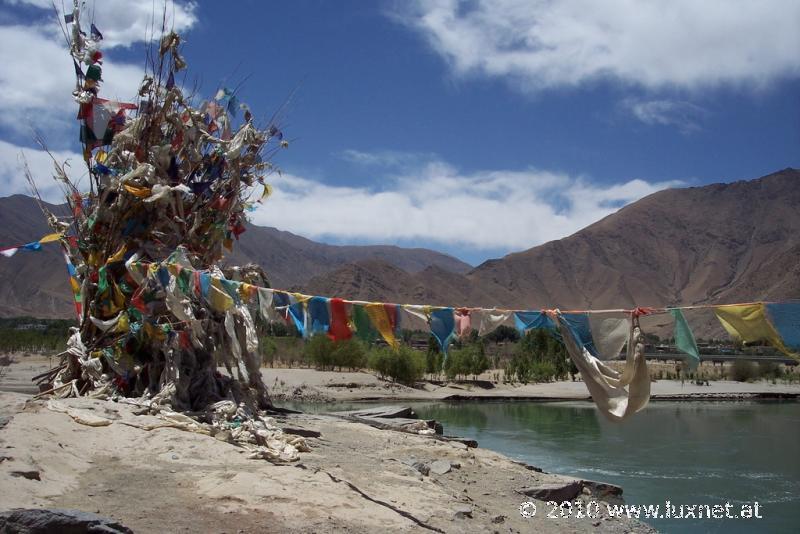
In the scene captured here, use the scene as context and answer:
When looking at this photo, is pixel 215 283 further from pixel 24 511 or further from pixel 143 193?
pixel 24 511

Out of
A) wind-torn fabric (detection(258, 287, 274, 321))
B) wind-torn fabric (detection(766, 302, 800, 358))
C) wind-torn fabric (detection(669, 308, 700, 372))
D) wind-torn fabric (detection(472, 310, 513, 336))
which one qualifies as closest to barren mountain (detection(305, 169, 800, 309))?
wind-torn fabric (detection(258, 287, 274, 321))

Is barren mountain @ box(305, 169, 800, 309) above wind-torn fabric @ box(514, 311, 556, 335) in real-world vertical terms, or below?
above

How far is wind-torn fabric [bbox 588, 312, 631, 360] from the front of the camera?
7344mm

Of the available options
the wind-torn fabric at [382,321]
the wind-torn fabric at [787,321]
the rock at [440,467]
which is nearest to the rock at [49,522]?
the wind-torn fabric at [382,321]

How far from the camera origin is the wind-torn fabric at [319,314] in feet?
28.7

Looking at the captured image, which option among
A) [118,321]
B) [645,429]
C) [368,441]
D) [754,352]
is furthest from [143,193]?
[754,352]

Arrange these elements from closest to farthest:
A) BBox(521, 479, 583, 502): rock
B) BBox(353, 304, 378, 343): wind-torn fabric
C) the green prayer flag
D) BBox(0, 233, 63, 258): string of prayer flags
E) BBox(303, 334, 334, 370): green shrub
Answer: BBox(353, 304, 378, 343): wind-torn fabric, BBox(521, 479, 583, 502): rock, the green prayer flag, BBox(0, 233, 63, 258): string of prayer flags, BBox(303, 334, 334, 370): green shrub

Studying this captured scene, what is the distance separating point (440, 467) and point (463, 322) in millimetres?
3638

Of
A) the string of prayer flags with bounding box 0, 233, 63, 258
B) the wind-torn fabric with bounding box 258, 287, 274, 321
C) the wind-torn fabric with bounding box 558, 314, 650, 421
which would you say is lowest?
the wind-torn fabric with bounding box 558, 314, 650, 421

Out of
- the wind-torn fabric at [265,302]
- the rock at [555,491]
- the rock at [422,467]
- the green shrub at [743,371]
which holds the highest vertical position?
the wind-torn fabric at [265,302]

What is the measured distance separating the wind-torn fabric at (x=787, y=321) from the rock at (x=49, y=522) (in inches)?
241

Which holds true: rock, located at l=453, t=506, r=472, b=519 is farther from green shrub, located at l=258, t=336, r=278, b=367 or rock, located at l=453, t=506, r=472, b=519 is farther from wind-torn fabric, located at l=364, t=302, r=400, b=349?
green shrub, located at l=258, t=336, r=278, b=367

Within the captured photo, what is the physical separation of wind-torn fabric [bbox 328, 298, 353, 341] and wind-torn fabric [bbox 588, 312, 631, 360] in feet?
9.57

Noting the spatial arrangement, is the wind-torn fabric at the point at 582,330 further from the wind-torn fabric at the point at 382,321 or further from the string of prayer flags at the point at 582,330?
the wind-torn fabric at the point at 382,321
